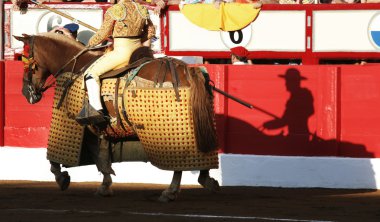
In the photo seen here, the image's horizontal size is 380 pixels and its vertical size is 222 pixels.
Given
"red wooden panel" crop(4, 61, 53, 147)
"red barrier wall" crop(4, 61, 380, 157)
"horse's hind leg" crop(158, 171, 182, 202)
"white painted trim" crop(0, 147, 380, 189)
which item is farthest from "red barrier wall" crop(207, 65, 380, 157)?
"horse's hind leg" crop(158, 171, 182, 202)

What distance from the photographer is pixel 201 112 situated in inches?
423

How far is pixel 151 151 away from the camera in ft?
36.5

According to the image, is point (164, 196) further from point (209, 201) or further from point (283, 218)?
point (283, 218)

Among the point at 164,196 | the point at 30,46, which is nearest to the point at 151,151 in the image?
the point at 164,196

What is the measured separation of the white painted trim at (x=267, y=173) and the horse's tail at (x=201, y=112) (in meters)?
2.47

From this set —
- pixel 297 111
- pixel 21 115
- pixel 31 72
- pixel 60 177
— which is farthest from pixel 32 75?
pixel 297 111

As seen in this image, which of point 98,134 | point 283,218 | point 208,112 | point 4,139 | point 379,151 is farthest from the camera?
point 4,139

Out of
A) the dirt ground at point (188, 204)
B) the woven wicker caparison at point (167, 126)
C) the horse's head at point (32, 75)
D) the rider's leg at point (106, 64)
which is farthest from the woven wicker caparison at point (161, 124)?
the horse's head at point (32, 75)

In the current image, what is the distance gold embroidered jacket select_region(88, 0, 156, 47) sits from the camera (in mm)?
11219

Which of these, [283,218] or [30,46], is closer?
[283,218]

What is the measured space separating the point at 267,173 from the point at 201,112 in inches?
107

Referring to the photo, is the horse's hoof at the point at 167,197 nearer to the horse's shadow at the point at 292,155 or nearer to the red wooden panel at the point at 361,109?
the horse's shadow at the point at 292,155

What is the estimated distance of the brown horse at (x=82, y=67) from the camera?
10.8 m

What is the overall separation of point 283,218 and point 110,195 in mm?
2540
